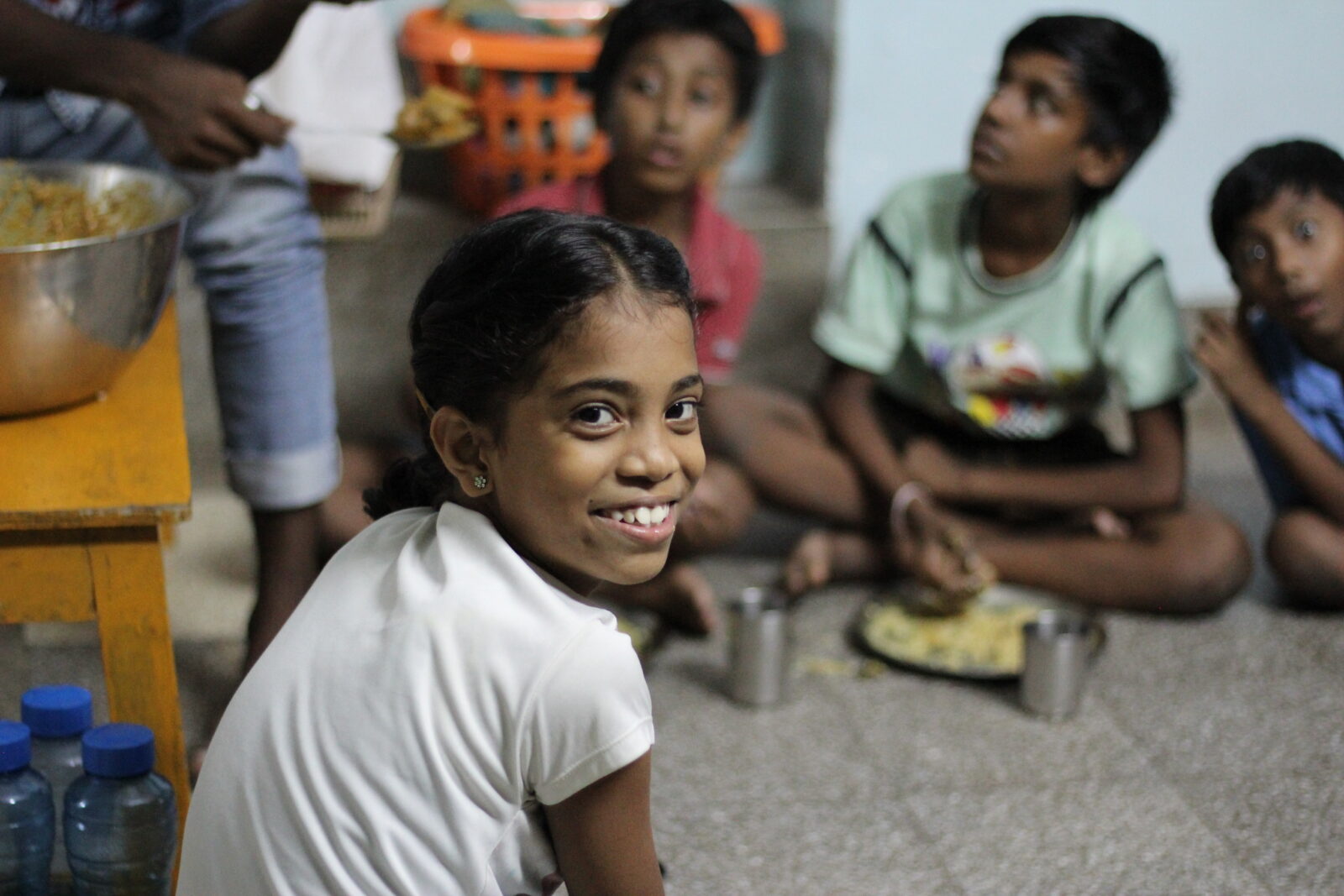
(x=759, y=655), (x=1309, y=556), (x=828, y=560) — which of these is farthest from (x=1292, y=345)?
(x=759, y=655)

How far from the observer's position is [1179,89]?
274 centimetres

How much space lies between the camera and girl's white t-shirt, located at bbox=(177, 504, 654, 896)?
0.95 m

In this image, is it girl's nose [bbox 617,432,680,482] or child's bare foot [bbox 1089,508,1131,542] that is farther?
child's bare foot [bbox 1089,508,1131,542]

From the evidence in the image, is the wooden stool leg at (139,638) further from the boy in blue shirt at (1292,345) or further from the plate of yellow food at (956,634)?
the boy in blue shirt at (1292,345)

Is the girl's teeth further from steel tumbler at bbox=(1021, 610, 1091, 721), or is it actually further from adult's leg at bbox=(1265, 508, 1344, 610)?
adult's leg at bbox=(1265, 508, 1344, 610)

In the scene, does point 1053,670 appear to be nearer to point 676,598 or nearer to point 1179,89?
point 676,598

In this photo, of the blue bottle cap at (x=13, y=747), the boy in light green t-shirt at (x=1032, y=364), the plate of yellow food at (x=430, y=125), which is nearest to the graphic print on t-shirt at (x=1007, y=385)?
the boy in light green t-shirt at (x=1032, y=364)

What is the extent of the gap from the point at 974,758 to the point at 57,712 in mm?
1050

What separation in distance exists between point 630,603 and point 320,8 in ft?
4.06

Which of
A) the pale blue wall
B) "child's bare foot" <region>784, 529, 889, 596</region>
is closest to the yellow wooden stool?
"child's bare foot" <region>784, 529, 889, 596</region>

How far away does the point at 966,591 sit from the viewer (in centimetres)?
208

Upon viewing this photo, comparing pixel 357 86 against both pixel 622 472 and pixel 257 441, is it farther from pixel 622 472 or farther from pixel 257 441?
pixel 622 472

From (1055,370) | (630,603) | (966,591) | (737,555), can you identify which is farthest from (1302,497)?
(630,603)

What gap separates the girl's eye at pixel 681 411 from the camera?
1.04 m
